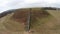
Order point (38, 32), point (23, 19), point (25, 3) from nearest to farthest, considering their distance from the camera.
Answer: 1. point (38, 32)
2. point (23, 19)
3. point (25, 3)

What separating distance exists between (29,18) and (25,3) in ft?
1.29

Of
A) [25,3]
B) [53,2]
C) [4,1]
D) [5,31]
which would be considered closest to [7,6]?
[4,1]

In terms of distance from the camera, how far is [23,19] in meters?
0.88

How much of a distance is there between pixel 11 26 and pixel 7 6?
1.57 feet

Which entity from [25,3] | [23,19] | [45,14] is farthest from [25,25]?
[25,3]

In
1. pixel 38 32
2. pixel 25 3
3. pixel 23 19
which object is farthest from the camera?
pixel 25 3

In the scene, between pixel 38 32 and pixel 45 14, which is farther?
pixel 45 14

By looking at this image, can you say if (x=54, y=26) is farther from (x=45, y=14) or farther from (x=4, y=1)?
(x=4, y=1)

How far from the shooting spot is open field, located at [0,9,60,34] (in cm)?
78

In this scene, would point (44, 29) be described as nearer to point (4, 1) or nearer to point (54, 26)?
point (54, 26)

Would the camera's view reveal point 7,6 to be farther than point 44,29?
Yes

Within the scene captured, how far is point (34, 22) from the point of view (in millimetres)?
848

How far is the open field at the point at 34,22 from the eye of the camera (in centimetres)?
78

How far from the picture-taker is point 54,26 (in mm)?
813
